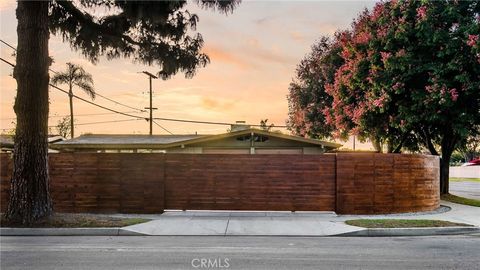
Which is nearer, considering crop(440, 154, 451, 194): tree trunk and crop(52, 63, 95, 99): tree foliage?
crop(440, 154, 451, 194): tree trunk

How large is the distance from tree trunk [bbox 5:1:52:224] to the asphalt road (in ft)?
6.05

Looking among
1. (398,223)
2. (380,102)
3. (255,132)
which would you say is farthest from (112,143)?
(398,223)

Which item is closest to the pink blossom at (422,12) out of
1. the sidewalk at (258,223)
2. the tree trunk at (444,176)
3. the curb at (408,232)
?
the tree trunk at (444,176)

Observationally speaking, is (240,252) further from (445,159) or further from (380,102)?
(445,159)

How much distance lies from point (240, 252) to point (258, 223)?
16.4 feet

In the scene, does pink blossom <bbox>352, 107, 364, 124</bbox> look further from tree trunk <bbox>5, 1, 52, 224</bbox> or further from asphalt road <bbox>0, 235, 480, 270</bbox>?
tree trunk <bbox>5, 1, 52, 224</bbox>

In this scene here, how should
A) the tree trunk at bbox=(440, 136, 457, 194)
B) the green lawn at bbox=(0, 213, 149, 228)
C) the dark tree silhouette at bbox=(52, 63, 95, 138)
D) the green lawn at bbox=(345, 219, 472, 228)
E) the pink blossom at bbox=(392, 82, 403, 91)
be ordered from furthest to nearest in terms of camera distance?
the dark tree silhouette at bbox=(52, 63, 95, 138) → the tree trunk at bbox=(440, 136, 457, 194) → the pink blossom at bbox=(392, 82, 403, 91) → the green lawn at bbox=(345, 219, 472, 228) → the green lawn at bbox=(0, 213, 149, 228)

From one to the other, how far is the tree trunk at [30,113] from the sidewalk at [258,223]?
2.91 metres

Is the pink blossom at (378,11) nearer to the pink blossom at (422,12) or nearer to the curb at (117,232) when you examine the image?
the pink blossom at (422,12)

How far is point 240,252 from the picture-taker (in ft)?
34.2

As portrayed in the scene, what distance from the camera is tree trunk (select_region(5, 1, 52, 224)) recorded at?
47.4 ft

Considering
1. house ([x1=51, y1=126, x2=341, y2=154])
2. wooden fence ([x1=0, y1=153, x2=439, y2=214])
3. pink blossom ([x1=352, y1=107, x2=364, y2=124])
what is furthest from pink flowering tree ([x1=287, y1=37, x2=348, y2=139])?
wooden fence ([x1=0, y1=153, x2=439, y2=214])

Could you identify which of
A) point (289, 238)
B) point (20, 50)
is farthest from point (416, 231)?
point (20, 50)

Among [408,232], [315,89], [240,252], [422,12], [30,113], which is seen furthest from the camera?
[315,89]
